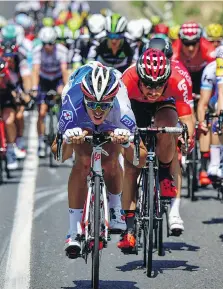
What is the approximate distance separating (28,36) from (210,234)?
16926mm

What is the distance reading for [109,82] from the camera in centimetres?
844

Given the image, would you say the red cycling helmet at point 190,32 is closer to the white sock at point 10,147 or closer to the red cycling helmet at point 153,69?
the white sock at point 10,147

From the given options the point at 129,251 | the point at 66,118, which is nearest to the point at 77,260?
the point at 129,251

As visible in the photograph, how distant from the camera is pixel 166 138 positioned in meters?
9.74

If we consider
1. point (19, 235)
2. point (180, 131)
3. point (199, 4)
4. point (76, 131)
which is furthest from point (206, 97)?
point (199, 4)

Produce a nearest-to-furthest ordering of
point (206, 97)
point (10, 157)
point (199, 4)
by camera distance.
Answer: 1. point (206, 97)
2. point (10, 157)
3. point (199, 4)

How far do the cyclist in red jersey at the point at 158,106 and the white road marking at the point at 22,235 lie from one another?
88 cm

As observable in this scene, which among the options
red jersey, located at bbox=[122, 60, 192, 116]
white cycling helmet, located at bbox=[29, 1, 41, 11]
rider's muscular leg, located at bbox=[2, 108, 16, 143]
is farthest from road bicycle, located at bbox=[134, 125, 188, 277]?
white cycling helmet, located at bbox=[29, 1, 41, 11]

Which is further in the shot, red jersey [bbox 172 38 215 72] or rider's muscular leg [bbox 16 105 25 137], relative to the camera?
rider's muscular leg [bbox 16 105 25 137]

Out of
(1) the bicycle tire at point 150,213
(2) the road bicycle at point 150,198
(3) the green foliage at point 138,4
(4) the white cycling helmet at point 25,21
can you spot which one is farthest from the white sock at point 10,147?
(3) the green foliage at point 138,4

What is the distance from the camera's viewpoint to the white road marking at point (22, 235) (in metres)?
8.93

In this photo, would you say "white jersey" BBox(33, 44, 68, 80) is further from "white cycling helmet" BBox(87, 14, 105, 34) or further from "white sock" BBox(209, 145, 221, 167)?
"white sock" BBox(209, 145, 221, 167)

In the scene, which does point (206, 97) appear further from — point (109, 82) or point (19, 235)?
point (109, 82)

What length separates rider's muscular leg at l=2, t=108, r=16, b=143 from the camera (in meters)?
16.8
